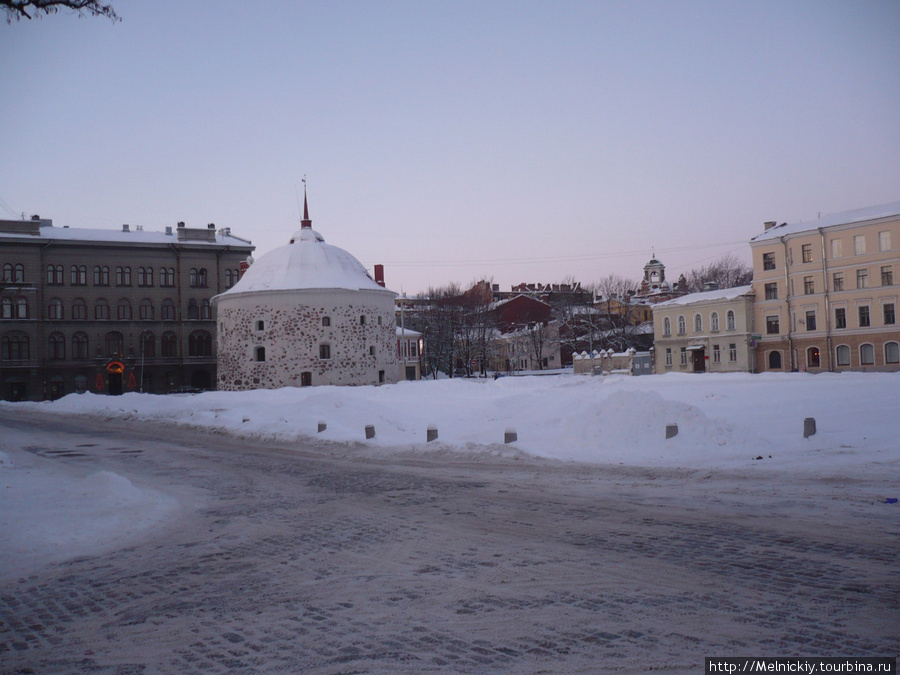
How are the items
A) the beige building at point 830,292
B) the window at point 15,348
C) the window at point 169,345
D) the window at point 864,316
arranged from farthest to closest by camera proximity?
the window at point 169,345
the window at point 15,348
the window at point 864,316
the beige building at point 830,292

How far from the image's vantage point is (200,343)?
2756 inches

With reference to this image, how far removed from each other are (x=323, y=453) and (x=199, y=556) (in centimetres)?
1022

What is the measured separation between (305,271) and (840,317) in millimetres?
39167

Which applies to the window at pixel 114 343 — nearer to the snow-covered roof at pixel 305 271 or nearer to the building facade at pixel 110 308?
the building facade at pixel 110 308

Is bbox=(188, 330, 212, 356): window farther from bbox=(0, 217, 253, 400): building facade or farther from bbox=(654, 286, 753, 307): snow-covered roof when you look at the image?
bbox=(654, 286, 753, 307): snow-covered roof

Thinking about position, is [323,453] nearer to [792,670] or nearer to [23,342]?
[792,670]

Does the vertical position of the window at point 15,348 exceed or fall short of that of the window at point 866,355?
it exceeds it

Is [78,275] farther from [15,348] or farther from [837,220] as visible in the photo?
[837,220]

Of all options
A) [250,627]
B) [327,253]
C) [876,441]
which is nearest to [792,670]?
[250,627]

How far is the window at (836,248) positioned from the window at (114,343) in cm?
6041

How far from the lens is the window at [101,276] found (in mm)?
66562

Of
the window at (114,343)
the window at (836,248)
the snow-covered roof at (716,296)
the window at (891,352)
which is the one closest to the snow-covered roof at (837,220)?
the window at (836,248)

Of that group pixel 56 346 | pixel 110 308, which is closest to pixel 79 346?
pixel 56 346

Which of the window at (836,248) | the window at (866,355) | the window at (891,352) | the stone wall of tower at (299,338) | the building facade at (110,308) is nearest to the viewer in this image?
the stone wall of tower at (299,338)
